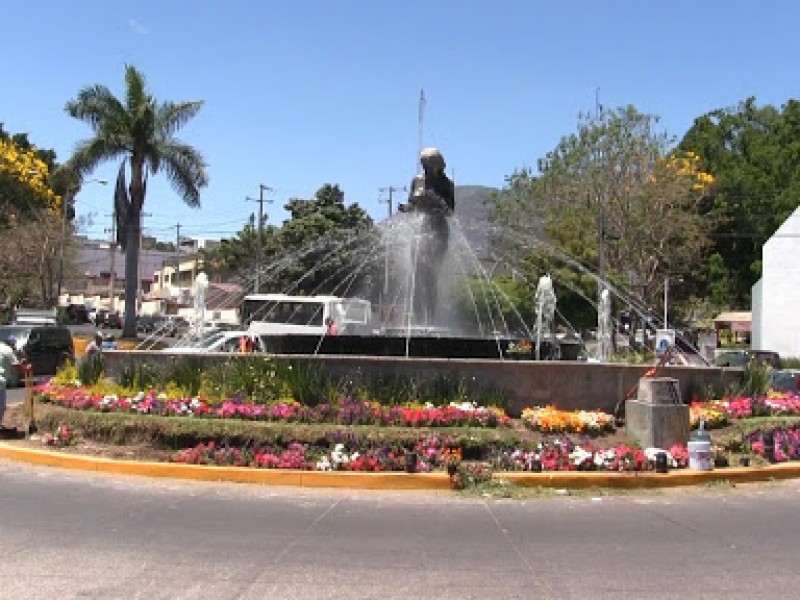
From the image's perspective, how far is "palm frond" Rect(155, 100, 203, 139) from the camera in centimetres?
3650

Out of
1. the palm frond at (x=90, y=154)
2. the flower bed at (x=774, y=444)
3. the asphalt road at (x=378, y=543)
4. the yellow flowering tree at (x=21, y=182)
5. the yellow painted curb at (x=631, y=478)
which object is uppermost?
the yellow flowering tree at (x=21, y=182)

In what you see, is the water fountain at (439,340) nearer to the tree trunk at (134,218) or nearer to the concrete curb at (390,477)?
the concrete curb at (390,477)

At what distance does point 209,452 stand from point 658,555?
578 cm

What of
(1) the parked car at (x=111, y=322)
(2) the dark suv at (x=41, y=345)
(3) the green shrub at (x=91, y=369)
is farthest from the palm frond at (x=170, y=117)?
(1) the parked car at (x=111, y=322)

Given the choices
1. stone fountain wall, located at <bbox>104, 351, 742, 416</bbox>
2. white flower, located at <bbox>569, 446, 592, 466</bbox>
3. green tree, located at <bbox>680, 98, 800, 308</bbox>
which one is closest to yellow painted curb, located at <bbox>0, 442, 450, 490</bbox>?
white flower, located at <bbox>569, 446, 592, 466</bbox>

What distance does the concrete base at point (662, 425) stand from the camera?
11.6 m

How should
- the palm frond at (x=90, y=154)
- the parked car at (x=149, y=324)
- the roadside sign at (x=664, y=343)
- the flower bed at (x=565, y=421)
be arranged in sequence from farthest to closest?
the parked car at (x=149, y=324)
the palm frond at (x=90, y=154)
the roadside sign at (x=664, y=343)
the flower bed at (x=565, y=421)

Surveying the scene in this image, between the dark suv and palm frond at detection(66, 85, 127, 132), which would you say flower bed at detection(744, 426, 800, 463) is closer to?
the dark suv

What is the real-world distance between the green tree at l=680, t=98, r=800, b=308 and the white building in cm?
1047

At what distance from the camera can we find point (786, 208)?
2100 inches

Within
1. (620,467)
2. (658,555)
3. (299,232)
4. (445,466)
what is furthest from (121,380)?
(299,232)

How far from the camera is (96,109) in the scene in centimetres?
3594

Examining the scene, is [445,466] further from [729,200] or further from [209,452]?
[729,200]

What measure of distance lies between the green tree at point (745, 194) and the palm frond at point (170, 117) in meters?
29.9
